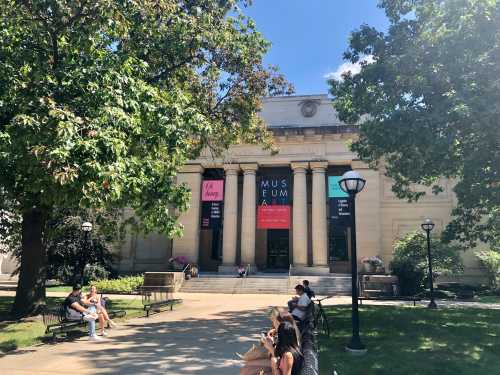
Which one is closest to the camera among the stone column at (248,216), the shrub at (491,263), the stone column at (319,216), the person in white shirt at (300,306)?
the person in white shirt at (300,306)

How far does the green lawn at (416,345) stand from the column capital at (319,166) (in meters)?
21.0

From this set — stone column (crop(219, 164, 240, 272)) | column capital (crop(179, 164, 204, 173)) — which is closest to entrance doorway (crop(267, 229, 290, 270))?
stone column (crop(219, 164, 240, 272))

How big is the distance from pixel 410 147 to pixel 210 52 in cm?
892

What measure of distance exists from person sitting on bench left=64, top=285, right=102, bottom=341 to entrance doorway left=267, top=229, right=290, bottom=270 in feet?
94.3

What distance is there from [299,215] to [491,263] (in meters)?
14.3

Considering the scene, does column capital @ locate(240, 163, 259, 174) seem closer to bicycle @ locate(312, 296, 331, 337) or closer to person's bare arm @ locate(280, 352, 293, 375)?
bicycle @ locate(312, 296, 331, 337)

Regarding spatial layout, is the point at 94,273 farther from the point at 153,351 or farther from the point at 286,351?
the point at 286,351

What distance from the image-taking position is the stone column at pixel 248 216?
113 ft

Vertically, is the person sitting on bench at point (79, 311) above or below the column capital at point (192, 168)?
below

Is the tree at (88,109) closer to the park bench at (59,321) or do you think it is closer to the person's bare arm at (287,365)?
the park bench at (59,321)

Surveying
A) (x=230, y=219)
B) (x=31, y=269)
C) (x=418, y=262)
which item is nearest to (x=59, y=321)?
(x=31, y=269)

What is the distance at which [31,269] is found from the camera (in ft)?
44.5

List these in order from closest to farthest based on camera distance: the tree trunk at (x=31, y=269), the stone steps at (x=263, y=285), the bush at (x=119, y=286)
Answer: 1. the tree trunk at (x=31, y=269)
2. the bush at (x=119, y=286)
3. the stone steps at (x=263, y=285)

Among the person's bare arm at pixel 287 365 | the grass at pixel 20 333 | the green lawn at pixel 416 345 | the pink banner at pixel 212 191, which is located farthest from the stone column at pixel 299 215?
the person's bare arm at pixel 287 365
